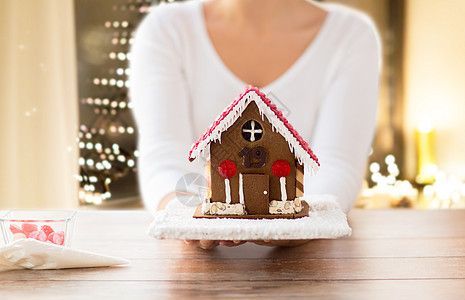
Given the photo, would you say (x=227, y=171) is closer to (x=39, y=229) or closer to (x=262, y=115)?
(x=262, y=115)

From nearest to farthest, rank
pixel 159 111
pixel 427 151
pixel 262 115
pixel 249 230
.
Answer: pixel 249 230 → pixel 262 115 → pixel 159 111 → pixel 427 151

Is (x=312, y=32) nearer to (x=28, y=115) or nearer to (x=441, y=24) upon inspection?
(x=28, y=115)

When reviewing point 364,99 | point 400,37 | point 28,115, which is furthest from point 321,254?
point 400,37

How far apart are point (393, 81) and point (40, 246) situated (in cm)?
423

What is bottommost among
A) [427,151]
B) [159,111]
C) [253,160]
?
[427,151]

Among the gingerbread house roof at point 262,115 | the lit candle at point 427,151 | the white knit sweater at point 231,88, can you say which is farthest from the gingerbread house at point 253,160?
the lit candle at point 427,151

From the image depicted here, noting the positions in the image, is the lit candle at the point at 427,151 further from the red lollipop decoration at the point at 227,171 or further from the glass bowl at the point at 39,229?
the glass bowl at the point at 39,229

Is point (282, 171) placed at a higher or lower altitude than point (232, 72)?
lower

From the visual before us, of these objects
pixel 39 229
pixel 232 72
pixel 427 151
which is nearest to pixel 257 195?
pixel 39 229

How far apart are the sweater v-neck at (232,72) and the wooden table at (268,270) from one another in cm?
54

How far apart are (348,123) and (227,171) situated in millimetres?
604

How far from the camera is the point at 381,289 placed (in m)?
0.76

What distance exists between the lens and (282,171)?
0.88 m

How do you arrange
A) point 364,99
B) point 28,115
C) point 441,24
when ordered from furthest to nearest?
point 441,24
point 28,115
point 364,99
